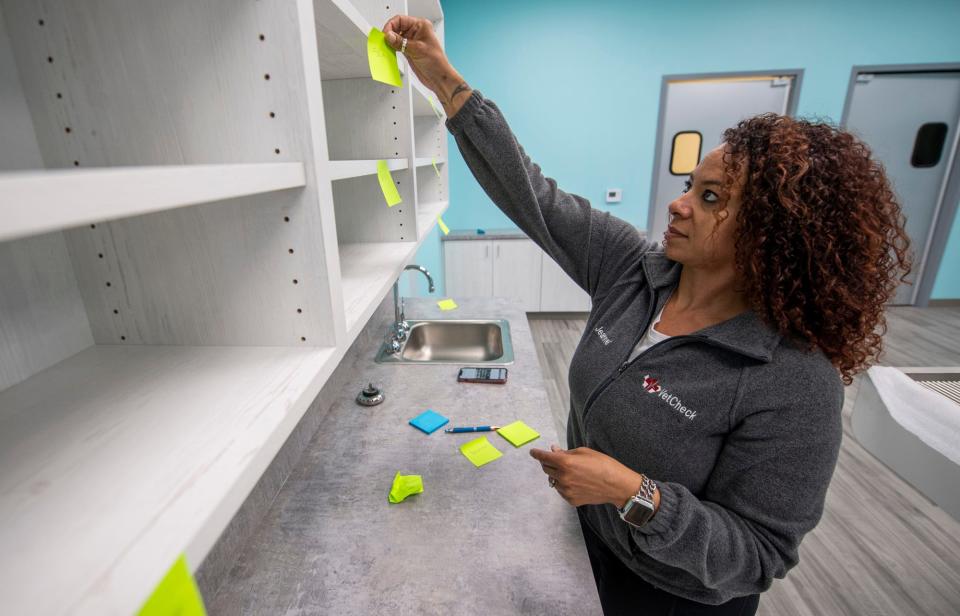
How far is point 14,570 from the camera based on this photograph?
0.28 m

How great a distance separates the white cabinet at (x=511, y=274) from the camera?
12.9ft

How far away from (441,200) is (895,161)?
13.9ft

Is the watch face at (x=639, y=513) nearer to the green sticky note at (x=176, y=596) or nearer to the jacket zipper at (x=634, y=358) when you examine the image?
the jacket zipper at (x=634, y=358)

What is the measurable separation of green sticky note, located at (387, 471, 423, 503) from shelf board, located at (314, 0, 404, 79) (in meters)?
0.91

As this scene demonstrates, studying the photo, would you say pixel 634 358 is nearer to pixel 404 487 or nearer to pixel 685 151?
pixel 404 487

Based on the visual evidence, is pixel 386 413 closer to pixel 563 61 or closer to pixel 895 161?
pixel 563 61

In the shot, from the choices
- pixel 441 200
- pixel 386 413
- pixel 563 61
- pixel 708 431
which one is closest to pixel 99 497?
pixel 708 431

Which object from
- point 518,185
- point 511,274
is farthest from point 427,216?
point 511,274

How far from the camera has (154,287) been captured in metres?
0.54

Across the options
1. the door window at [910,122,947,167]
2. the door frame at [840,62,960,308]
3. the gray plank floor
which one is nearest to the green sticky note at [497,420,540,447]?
the gray plank floor

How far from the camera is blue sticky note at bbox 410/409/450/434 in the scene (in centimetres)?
125

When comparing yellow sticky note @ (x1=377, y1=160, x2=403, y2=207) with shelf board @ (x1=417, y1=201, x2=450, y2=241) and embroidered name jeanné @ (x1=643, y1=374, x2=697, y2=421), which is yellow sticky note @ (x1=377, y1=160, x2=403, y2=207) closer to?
shelf board @ (x1=417, y1=201, x2=450, y2=241)

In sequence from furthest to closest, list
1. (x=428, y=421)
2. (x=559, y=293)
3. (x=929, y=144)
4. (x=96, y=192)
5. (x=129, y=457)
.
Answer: (x=559, y=293), (x=929, y=144), (x=428, y=421), (x=129, y=457), (x=96, y=192)

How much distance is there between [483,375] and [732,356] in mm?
848
